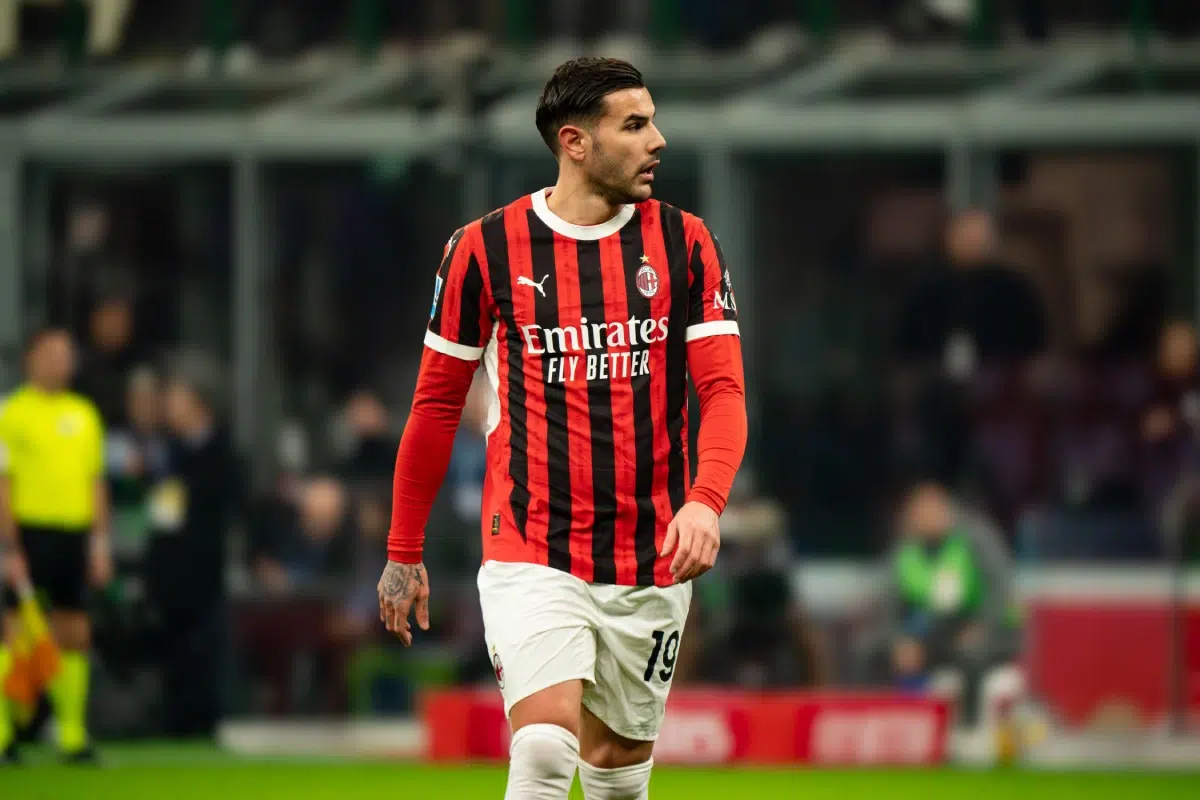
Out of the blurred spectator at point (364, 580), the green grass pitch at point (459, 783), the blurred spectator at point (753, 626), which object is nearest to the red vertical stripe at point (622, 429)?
the green grass pitch at point (459, 783)

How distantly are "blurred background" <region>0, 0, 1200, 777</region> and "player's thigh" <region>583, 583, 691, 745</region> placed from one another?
5491mm

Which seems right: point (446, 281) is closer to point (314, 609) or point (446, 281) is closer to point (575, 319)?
point (575, 319)

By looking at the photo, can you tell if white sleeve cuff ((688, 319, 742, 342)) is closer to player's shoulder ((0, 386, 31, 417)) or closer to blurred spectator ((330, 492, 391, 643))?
player's shoulder ((0, 386, 31, 417))

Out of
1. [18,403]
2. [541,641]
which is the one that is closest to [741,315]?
[18,403]

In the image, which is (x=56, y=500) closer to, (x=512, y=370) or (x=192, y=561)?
(x=192, y=561)

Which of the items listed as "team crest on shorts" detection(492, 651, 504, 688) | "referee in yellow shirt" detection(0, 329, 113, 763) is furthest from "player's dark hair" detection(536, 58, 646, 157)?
"referee in yellow shirt" detection(0, 329, 113, 763)

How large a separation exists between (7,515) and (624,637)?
5945 millimetres

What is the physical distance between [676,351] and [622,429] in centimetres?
21

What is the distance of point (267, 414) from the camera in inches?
515

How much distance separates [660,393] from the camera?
4.45m

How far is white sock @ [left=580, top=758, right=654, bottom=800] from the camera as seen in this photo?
4.51 metres

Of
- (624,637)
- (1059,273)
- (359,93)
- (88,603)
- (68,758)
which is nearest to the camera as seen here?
(624,637)

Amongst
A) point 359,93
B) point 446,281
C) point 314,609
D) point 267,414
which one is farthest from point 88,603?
point 446,281

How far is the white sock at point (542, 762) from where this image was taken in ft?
13.7
